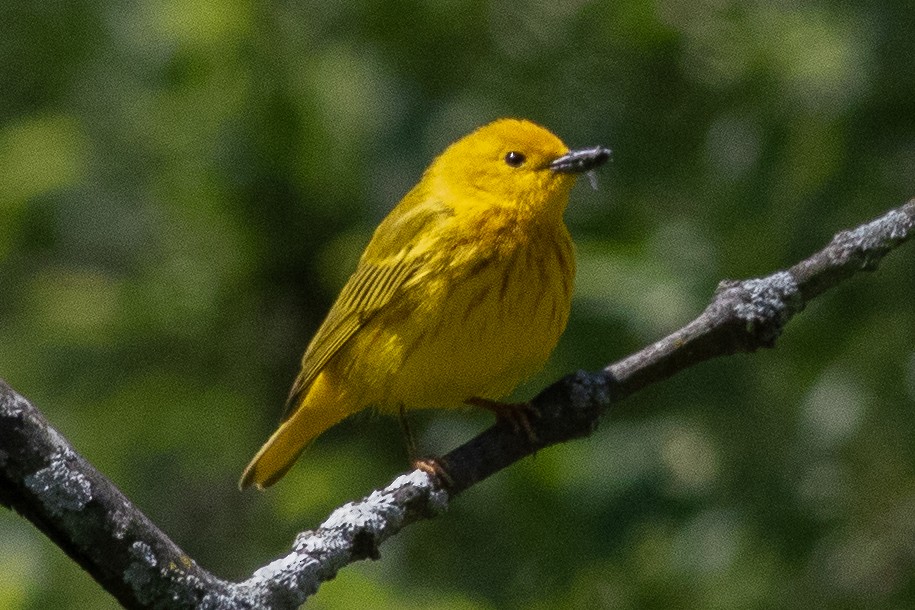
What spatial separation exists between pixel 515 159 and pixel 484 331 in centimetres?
86

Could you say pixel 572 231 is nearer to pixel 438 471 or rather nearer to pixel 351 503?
pixel 438 471

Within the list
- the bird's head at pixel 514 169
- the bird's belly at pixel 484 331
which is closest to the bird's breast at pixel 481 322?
the bird's belly at pixel 484 331

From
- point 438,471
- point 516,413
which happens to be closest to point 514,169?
point 516,413

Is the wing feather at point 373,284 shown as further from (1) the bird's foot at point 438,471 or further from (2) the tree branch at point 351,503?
(1) the bird's foot at point 438,471

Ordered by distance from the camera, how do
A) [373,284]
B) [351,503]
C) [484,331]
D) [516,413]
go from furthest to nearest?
[373,284], [484,331], [516,413], [351,503]

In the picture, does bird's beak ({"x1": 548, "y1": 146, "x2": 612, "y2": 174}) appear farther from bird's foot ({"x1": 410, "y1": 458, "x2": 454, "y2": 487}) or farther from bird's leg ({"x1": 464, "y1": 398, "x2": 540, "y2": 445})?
bird's foot ({"x1": 410, "y1": 458, "x2": 454, "y2": 487})

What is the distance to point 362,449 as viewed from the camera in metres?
5.78

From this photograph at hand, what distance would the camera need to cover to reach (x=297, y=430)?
4652 millimetres

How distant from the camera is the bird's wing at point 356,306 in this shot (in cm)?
420

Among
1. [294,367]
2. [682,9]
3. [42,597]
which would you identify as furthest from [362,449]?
[682,9]

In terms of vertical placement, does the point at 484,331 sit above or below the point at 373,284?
below

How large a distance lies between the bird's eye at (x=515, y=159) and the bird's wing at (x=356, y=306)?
53cm

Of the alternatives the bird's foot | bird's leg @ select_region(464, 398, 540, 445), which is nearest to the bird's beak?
bird's leg @ select_region(464, 398, 540, 445)

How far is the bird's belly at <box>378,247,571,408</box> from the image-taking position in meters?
3.92
